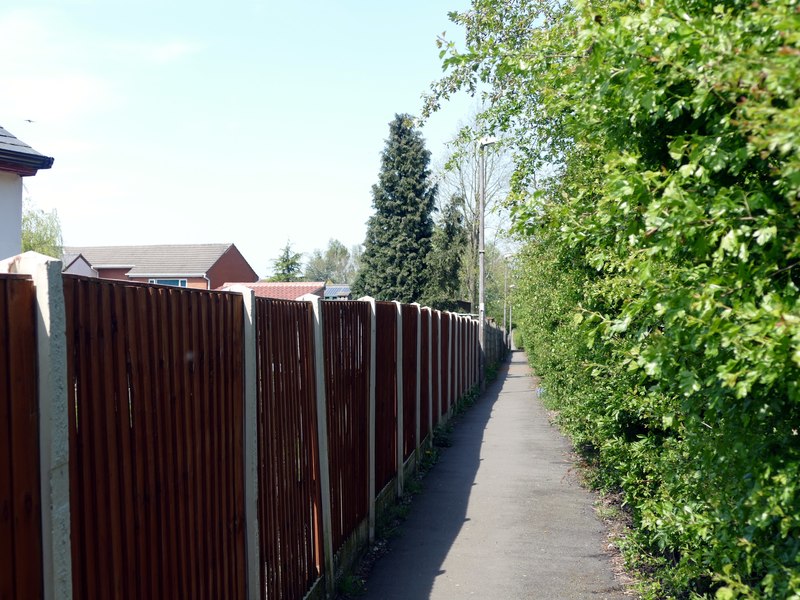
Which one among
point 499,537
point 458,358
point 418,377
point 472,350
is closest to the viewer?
point 499,537

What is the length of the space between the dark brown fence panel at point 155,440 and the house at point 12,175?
643cm

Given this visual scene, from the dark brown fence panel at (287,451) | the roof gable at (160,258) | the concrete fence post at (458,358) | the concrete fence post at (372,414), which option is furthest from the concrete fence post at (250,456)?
the roof gable at (160,258)

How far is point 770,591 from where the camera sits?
2.56 m

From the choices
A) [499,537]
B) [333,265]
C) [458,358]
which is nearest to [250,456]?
[499,537]

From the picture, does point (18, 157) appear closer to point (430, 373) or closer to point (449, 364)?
point (430, 373)

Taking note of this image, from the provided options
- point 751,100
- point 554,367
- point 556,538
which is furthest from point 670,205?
point 554,367

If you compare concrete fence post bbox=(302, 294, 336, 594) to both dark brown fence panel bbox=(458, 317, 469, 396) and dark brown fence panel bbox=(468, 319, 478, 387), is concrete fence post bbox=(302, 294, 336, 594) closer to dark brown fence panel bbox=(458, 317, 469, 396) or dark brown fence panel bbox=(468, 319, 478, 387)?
dark brown fence panel bbox=(458, 317, 469, 396)

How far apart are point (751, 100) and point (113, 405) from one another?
7.29ft

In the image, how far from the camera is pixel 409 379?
10180mm

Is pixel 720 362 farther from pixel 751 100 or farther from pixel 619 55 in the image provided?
pixel 619 55

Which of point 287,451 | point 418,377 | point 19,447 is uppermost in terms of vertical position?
point 19,447

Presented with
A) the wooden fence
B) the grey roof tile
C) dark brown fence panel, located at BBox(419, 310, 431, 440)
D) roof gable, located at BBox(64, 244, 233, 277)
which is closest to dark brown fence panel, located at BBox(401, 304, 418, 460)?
Answer: dark brown fence panel, located at BBox(419, 310, 431, 440)

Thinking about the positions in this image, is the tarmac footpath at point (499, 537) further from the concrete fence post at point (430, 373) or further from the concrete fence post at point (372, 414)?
the concrete fence post at point (430, 373)

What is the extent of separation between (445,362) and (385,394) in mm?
7454
